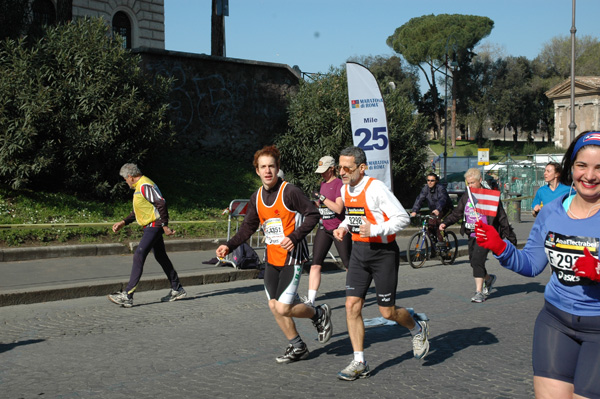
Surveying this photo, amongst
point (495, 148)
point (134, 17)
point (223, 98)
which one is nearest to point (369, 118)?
point (223, 98)

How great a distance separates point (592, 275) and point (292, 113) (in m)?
17.7

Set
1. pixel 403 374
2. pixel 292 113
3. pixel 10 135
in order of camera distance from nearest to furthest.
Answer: pixel 403 374
pixel 10 135
pixel 292 113

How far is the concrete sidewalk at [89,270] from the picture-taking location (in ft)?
28.0

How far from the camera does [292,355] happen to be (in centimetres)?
553

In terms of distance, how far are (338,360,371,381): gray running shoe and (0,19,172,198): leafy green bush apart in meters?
9.82

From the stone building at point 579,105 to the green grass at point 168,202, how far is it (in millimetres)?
57948

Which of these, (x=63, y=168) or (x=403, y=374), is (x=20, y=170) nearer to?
(x=63, y=168)

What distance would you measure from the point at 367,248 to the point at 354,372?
38.3 inches

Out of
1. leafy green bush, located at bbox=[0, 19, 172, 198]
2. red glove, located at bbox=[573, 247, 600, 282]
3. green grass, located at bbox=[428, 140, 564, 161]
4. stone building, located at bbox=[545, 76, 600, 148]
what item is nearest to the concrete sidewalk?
leafy green bush, located at bbox=[0, 19, 172, 198]

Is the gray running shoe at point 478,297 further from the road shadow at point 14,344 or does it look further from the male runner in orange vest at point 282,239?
the road shadow at point 14,344


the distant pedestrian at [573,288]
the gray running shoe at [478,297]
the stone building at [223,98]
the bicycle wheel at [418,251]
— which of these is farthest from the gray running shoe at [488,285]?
the stone building at [223,98]

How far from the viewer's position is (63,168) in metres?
14.0

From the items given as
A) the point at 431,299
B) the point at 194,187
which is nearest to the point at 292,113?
the point at 194,187

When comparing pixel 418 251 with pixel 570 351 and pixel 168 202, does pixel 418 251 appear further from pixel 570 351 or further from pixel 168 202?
pixel 570 351
